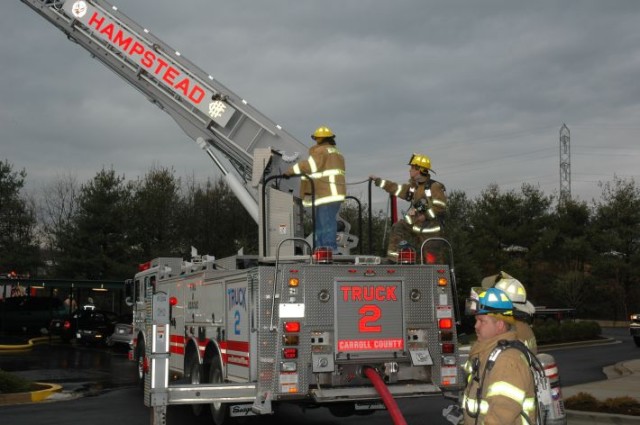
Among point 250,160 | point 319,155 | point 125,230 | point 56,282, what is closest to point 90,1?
point 250,160

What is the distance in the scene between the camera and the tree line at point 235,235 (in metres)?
44.7

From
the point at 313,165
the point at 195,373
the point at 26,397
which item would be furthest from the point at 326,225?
the point at 26,397

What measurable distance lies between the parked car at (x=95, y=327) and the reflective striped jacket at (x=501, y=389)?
85.9ft

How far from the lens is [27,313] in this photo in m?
34.9

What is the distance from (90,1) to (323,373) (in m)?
9.14

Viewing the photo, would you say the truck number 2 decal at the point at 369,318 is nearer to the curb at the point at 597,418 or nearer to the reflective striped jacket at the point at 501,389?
the curb at the point at 597,418

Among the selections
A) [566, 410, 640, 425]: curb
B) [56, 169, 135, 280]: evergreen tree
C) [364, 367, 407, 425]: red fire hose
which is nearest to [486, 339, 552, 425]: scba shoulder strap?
[364, 367, 407, 425]: red fire hose

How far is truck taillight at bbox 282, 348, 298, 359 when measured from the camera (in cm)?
869

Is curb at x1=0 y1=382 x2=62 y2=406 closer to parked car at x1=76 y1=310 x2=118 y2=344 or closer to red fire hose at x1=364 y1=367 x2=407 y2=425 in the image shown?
red fire hose at x1=364 y1=367 x2=407 y2=425

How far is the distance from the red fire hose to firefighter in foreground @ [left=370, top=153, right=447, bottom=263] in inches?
88.2

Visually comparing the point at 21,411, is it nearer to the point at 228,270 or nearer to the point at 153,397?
the point at 228,270

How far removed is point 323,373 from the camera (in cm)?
884

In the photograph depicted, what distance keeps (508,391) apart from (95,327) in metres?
27.3

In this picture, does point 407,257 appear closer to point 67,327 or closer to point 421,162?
point 421,162
